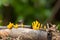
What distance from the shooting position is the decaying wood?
119cm

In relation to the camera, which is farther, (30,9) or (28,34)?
(30,9)

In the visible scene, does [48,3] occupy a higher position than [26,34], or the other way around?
[48,3]

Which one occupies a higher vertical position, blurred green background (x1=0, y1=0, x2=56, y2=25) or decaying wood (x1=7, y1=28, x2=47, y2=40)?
blurred green background (x1=0, y1=0, x2=56, y2=25)

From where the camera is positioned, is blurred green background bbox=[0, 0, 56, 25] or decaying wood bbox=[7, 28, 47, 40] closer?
decaying wood bbox=[7, 28, 47, 40]

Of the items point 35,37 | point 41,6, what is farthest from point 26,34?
point 41,6

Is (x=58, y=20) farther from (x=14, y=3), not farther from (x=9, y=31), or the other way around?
(x=9, y=31)

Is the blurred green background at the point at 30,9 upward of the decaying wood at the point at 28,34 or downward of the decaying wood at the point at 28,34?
upward

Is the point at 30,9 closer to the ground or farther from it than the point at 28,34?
farther from it

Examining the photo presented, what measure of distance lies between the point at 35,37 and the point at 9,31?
0.16m

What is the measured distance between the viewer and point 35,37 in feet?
3.92

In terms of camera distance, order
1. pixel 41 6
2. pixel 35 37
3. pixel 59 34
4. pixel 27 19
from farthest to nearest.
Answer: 1. pixel 27 19
2. pixel 41 6
3. pixel 59 34
4. pixel 35 37

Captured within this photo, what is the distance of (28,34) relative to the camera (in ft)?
4.01

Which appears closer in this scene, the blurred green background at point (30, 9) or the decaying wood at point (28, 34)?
the decaying wood at point (28, 34)

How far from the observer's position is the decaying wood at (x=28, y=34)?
3.90 ft
